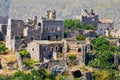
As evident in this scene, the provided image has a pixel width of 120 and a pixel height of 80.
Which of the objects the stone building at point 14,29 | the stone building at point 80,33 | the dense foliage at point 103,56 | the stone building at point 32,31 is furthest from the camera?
the stone building at point 80,33

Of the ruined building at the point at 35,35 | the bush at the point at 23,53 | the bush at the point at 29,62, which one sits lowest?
the bush at the point at 29,62

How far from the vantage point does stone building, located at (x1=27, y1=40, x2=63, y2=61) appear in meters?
99.2

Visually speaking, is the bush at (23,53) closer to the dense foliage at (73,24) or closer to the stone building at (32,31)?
the stone building at (32,31)

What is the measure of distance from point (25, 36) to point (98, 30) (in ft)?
63.8

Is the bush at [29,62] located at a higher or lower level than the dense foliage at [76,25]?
lower

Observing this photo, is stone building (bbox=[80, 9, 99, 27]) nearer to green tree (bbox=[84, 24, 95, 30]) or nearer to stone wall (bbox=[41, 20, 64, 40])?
green tree (bbox=[84, 24, 95, 30])

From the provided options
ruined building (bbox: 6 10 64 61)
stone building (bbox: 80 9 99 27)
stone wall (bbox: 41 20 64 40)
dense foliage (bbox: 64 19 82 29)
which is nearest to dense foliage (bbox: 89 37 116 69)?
ruined building (bbox: 6 10 64 61)

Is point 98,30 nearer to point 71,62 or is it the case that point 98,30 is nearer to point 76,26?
point 76,26

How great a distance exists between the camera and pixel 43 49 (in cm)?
9962

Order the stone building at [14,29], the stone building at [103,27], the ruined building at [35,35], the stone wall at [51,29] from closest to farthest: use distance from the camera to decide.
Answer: the ruined building at [35,35] < the stone building at [14,29] < the stone wall at [51,29] < the stone building at [103,27]

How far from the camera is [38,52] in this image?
9912cm

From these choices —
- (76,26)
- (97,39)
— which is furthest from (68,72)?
(76,26)

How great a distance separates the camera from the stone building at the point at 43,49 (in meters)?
99.2

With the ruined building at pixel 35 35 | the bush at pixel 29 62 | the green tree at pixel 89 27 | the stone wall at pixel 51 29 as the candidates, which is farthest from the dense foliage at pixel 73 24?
the bush at pixel 29 62
